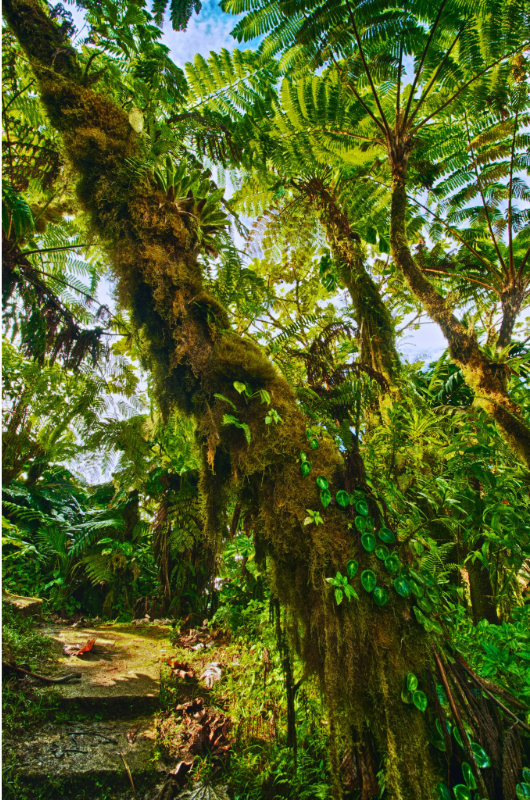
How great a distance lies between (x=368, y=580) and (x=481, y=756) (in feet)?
2.28

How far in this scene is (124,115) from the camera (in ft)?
7.98

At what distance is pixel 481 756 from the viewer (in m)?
1.32

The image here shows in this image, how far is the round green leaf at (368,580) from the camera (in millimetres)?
1484

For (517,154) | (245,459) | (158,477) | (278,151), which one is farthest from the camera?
(158,477)

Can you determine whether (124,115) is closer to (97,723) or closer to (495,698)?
→ (495,698)

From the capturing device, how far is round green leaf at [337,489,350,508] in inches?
65.9

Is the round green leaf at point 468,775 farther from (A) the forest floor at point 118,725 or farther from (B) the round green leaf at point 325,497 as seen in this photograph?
(A) the forest floor at point 118,725

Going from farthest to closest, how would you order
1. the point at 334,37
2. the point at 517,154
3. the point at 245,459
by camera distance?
the point at 517,154 → the point at 334,37 → the point at 245,459

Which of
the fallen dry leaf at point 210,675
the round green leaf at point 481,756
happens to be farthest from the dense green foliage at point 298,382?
the fallen dry leaf at point 210,675

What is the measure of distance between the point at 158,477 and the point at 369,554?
3.20 metres

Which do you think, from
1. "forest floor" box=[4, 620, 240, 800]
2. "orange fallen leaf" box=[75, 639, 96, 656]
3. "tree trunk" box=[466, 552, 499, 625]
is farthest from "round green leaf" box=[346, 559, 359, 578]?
"orange fallen leaf" box=[75, 639, 96, 656]

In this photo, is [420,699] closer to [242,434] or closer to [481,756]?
[481,756]

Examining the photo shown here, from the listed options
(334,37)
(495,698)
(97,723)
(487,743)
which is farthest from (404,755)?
(334,37)

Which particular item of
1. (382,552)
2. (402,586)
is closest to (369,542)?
(382,552)
